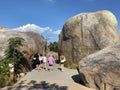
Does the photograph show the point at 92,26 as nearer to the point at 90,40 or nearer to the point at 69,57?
the point at 90,40

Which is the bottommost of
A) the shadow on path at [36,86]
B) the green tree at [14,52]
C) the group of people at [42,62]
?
the shadow on path at [36,86]

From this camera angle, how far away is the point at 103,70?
1608 cm

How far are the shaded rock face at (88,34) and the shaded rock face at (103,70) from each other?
7.66m

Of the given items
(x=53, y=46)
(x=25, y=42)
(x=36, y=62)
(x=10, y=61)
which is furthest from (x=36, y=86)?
(x=53, y=46)

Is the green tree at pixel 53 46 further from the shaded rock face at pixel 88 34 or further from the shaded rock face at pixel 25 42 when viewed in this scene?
the shaded rock face at pixel 25 42

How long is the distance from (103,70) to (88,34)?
30.6ft

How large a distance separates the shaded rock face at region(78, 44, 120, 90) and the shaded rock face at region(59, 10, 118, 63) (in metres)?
7.66

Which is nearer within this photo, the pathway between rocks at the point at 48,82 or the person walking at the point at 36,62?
the pathway between rocks at the point at 48,82

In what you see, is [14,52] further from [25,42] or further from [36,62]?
[36,62]

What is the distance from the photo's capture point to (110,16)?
25.9 metres

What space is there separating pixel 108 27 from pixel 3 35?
856 cm

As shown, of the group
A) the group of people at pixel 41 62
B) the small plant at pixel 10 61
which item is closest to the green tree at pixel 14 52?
the small plant at pixel 10 61

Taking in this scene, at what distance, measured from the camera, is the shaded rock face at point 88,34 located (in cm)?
2473

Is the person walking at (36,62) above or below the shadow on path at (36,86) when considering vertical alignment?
above
